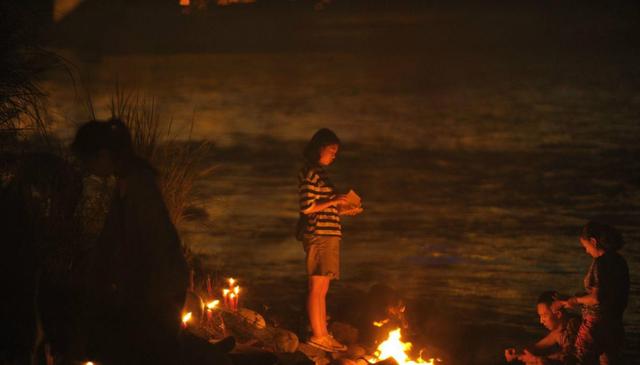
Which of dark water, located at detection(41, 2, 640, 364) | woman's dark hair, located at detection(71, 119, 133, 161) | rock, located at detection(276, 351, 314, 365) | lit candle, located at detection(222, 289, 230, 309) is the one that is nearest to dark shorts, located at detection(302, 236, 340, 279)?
rock, located at detection(276, 351, 314, 365)

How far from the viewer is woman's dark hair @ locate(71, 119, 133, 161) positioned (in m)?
4.59

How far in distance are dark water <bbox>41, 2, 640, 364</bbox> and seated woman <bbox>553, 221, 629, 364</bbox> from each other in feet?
3.69

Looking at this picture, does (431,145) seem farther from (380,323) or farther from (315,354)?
(315,354)

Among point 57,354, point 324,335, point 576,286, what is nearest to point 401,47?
point 576,286

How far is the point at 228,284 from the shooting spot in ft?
28.0

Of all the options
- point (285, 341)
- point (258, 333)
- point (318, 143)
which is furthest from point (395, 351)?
point (318, 143)

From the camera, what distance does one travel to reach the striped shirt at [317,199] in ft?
24.5

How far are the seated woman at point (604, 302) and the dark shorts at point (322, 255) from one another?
202 cm

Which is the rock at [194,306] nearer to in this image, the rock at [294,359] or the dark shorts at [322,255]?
the rock at [294,359]

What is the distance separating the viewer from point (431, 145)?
19.3m

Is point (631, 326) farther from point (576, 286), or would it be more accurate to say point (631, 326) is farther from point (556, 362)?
point (556, 362)

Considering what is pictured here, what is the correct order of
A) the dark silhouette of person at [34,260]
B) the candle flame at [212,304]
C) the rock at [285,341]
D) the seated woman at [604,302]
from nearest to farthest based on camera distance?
1. the dark silhouette of person at [34,260]
2. the seated woman at [604,302]
3. the rock at [285,341]
4. the candle flame at [212,304]

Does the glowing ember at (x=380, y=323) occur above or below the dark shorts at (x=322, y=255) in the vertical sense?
below

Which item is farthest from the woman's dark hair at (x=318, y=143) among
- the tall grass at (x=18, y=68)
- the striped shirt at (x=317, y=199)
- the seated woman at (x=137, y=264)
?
the seated woman at (x=137, y=264)
